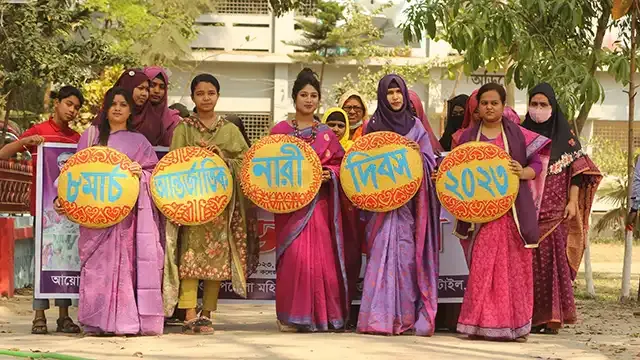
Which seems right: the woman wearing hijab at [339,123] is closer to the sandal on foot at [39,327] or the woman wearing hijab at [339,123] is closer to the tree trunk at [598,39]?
the sandal on foot at [39,327]

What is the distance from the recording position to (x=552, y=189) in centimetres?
894

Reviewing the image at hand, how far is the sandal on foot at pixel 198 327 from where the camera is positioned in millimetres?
8289

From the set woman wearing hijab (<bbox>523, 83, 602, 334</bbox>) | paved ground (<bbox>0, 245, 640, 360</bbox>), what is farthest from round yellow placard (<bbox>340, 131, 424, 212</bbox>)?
woman wearing hijab (<bbox>523, 83, 602, 334</bbox>)

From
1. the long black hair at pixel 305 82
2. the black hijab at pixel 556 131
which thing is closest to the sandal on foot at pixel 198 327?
the long black hair at pixel 305 82

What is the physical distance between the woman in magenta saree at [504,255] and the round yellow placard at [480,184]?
0.25 ft

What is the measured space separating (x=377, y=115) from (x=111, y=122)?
5.62ft

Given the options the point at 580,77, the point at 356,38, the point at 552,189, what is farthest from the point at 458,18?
the point at 356,38

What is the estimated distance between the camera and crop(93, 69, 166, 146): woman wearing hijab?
28.2 feet

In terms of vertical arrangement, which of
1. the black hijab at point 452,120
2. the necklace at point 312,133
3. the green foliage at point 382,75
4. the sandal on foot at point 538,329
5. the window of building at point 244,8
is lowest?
the sandal on foot at point 538,329

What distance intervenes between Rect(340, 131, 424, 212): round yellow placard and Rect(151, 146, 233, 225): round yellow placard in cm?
80

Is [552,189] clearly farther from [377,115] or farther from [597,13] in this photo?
[597,13]

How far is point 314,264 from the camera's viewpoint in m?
8.35

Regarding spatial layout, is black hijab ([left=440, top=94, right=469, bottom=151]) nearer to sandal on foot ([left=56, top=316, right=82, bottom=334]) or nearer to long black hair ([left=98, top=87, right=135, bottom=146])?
long black hair ([left=98, top=87, right=135, bottom=146])

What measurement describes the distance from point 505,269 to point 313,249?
122 cm
